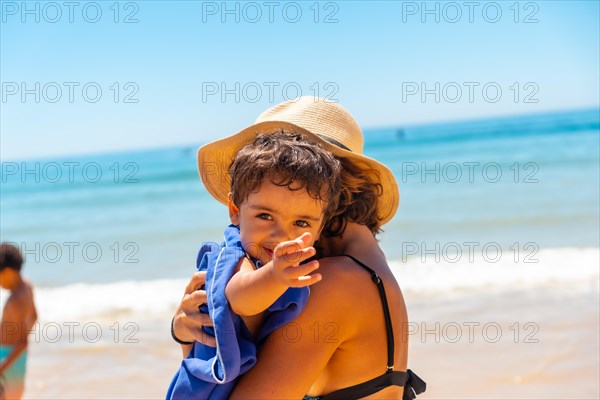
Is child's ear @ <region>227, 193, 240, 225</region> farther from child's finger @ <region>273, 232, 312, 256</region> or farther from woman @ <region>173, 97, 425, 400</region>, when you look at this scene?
child's finger @ <region>273, 232, 312, 256</region>

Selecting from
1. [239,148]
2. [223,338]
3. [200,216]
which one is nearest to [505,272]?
[239,148]

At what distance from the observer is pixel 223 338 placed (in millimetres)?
1616

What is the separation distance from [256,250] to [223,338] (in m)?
0.26

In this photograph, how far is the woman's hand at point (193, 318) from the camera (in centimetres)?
176

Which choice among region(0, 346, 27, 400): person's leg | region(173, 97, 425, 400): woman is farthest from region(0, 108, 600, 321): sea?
region(173, 97, 425, 400): woman

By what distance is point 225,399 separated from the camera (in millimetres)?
1673

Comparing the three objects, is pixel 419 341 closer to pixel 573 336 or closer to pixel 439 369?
pixel 439 369

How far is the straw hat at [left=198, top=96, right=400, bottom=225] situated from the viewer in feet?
6.54

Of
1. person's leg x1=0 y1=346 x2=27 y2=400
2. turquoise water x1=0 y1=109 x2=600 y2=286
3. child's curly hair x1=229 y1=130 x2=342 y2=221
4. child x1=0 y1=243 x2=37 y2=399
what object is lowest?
turquoise water x1=0 y1=109 x2=600 y2=286

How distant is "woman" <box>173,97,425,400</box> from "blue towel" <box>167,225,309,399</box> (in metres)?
0.04

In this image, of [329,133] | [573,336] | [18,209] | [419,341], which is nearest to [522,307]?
[573,336]

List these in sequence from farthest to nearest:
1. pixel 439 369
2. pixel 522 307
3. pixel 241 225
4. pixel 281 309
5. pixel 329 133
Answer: pixel 522 307 < pixel 439 369 < pixel 329 133 < pixel 241 225 < pixel 281 309

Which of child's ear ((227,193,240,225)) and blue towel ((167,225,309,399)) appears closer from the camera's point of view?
blue towel ((167,225,309,399))

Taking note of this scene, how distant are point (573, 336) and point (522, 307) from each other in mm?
1056
